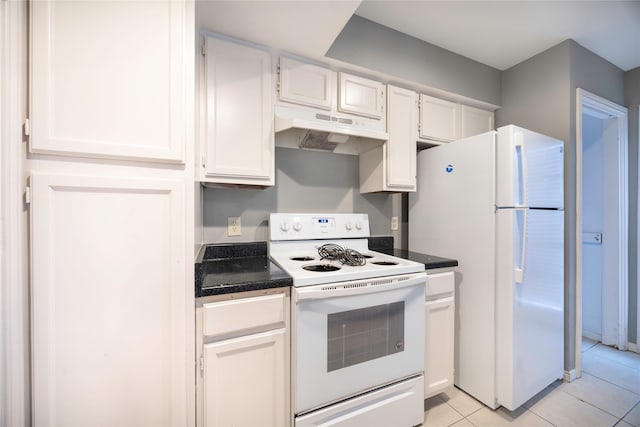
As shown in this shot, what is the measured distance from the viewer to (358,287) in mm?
1293

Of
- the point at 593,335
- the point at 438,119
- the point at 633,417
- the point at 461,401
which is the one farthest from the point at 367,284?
the point at 593,335

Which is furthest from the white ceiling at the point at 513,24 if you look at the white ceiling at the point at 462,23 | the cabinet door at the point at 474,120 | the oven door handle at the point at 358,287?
the oven door handle at the point at 358,287

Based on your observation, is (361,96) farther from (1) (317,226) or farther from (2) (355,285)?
(2) (355,285)

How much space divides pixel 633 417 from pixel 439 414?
1.15 metres

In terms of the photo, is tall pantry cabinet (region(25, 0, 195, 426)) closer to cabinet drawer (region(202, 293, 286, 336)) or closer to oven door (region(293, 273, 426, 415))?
cabinet drawer (region(202, 293, 286, 336))

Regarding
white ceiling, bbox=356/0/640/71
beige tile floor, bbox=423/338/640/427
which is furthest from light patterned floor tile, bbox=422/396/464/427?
white ceiling, bbox=356/0/640/71

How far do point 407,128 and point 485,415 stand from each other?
1.93 m

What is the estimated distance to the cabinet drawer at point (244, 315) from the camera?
43.1 inches

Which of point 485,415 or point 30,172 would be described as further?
point 485,415

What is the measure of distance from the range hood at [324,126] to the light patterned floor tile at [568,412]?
78.1 inches

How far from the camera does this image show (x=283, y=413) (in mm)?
1229

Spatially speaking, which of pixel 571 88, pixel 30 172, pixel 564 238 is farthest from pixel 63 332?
pixel 571 88

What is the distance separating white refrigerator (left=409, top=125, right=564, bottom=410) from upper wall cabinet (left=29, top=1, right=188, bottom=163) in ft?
5.53

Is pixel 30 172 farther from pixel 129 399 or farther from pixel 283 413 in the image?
pixel 283 413
